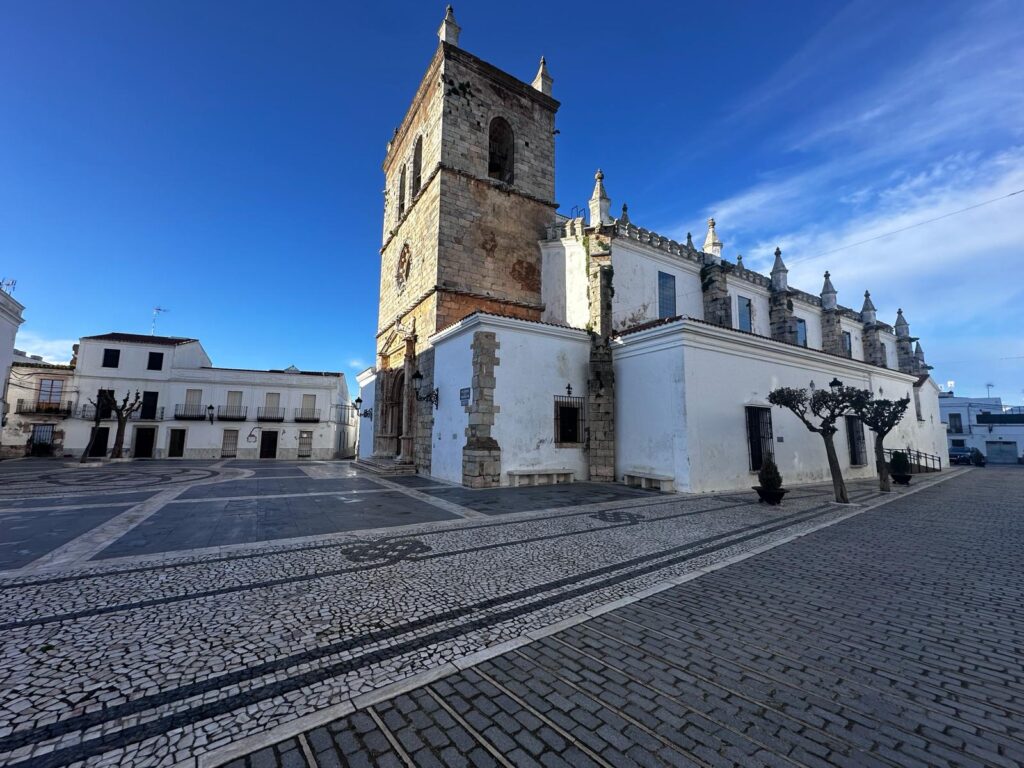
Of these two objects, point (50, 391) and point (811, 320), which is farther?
point (50, 391)

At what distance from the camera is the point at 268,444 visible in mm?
30250

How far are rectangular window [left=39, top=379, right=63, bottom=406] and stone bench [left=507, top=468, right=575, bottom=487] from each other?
32808 mm

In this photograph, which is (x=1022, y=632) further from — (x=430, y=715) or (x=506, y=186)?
(x=506, y=186)

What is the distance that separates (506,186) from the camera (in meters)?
16.3

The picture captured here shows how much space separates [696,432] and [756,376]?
3.40 m

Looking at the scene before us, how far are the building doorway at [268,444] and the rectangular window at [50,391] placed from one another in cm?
1191

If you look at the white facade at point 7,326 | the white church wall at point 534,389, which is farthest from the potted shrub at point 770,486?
the white facade at point 7,326

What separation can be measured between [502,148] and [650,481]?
48.8 ft

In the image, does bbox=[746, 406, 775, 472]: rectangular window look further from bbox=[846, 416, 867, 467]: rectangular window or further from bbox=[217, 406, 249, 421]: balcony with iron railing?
bbox=[217, 406, 249, 421]: balcony with iron railing

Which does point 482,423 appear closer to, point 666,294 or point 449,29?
point 666,294

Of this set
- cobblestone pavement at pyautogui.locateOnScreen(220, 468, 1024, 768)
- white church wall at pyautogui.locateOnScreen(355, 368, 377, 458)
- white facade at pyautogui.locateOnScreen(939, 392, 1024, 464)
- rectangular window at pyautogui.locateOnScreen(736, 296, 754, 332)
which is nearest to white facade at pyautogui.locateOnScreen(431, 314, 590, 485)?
cobblestone pavement at pyautogui.locateOnScreen(220, 468, 1024, 768)

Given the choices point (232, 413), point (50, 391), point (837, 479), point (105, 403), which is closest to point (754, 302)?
point (837, 479)

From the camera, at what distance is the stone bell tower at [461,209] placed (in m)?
15.0

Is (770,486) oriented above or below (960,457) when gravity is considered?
above
